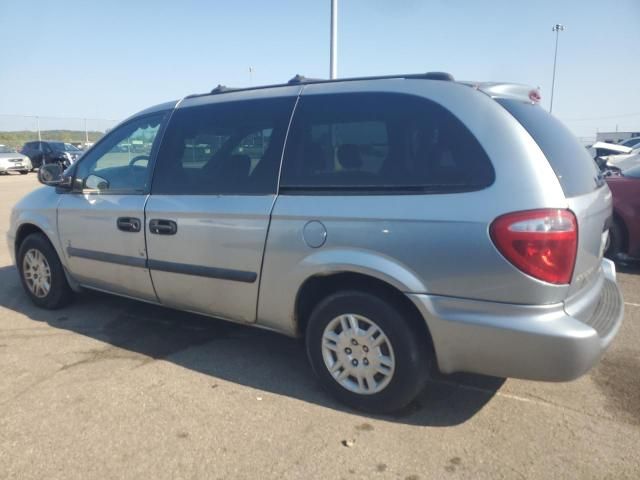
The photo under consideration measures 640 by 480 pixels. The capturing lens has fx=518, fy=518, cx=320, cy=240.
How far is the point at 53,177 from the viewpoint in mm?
4477

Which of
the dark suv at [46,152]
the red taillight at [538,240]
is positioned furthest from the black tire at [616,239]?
the dark suv at [46,152]

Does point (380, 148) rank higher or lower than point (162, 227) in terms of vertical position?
higher

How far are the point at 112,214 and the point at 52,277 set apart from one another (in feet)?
3.90

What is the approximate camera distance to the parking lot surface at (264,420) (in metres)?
2.49

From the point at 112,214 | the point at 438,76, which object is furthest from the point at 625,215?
the point at 112,214

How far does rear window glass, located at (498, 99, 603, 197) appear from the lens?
2.61 metres

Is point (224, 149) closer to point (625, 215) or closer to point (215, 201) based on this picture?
point (215, 201)

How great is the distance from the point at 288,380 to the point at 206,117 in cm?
191

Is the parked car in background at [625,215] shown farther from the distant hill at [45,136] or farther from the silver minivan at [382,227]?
the distant hill at [45,136]

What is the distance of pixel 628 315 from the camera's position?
4551 millimetres

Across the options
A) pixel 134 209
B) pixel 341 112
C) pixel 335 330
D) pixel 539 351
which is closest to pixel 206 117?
pixel 134 209

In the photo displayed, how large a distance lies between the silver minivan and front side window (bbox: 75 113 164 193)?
37mm

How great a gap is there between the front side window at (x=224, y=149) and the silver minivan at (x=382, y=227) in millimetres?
11

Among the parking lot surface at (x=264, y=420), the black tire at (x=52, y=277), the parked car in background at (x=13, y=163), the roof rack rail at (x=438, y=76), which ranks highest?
the roof rack rail at (x=438, y=76)
